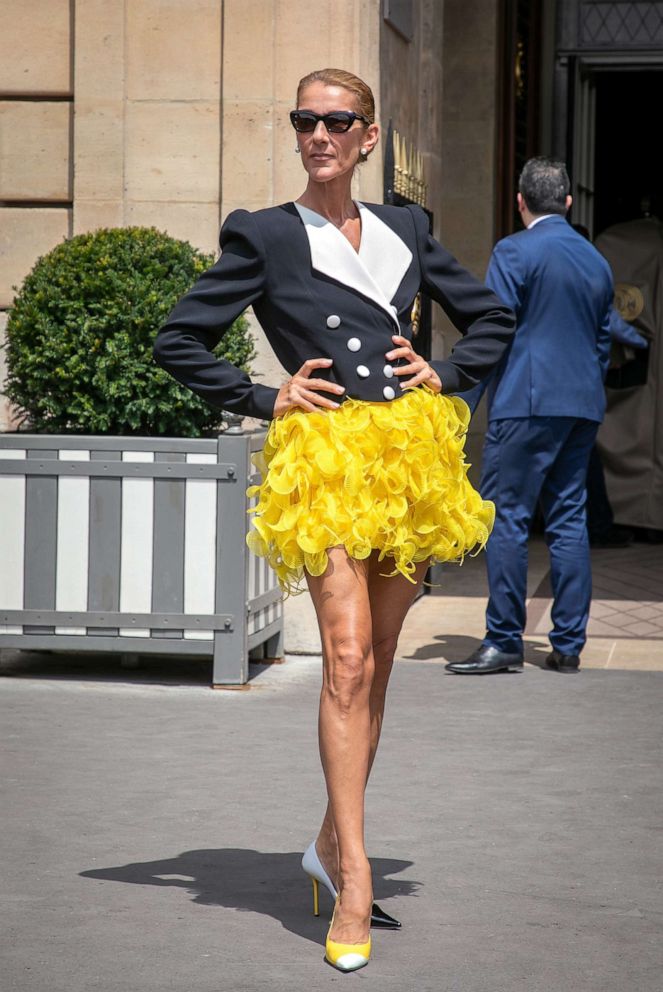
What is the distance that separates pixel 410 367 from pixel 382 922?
1.28m

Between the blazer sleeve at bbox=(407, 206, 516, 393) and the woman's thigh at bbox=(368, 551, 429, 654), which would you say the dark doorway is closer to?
the blazer sleeve at bbox=(407, 206, 516, 393)

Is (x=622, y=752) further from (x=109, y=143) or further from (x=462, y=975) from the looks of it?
(x=109, y=143)

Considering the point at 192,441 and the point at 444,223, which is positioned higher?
the point at 444,223

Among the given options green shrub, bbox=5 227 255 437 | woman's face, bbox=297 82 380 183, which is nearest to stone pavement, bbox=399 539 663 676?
green shrub, bbox=5 227 255 437

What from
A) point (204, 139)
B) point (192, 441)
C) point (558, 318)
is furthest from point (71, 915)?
point (204, 139)

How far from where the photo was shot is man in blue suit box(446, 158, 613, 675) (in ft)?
22.9

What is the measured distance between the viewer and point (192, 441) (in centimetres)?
659

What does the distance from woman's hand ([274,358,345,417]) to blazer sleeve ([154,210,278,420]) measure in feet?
0.25

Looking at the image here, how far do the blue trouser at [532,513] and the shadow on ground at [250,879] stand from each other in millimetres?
2630

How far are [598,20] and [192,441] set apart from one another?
6295 millimetres

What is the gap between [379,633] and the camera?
4047 mm

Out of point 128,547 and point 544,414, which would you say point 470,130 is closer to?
point 544,414

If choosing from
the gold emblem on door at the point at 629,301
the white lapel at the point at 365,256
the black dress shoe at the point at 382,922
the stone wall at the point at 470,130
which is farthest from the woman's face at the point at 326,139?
the gold emblem on door at the point at 629,301

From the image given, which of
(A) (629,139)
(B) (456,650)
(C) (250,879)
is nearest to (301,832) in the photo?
(C) (250,879)
